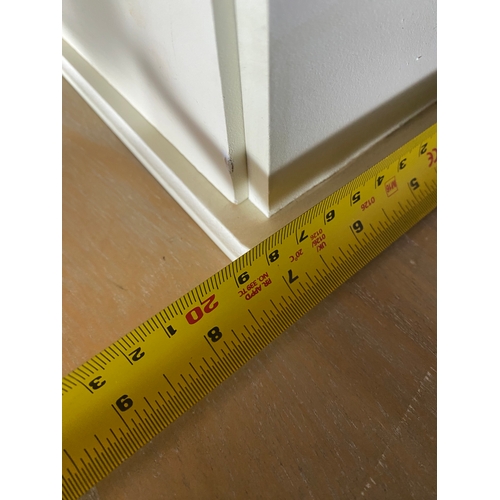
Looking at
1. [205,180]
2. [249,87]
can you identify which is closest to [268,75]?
[249,87]

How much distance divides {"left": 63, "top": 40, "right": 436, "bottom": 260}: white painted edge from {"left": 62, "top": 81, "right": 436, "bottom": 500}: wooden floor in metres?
0.03

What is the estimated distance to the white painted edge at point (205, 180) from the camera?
64 centimetres

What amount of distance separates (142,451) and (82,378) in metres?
0.11

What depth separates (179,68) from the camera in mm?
511

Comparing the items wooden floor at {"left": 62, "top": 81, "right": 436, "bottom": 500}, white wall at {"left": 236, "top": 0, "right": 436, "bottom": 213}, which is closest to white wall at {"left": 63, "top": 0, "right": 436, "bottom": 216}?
white wall at {"left": 236, "top": 0, "right": 436, "bottom": 213}

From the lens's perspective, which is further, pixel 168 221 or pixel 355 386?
pixel 168 221

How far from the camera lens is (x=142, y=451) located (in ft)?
1.63

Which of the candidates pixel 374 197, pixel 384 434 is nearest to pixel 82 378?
pixel 384 434

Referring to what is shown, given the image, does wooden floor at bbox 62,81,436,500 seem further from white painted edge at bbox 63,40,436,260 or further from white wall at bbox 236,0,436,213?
white wall at bbox 236,0,436,213

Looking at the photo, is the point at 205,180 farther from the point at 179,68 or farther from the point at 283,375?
the point at 283,375

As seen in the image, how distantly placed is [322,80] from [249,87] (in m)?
0.09

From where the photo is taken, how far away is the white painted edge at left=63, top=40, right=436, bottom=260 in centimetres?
64

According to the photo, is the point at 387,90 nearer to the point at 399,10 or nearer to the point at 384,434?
the point at 399,10

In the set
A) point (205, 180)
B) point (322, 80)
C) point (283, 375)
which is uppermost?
point (322, 80)
